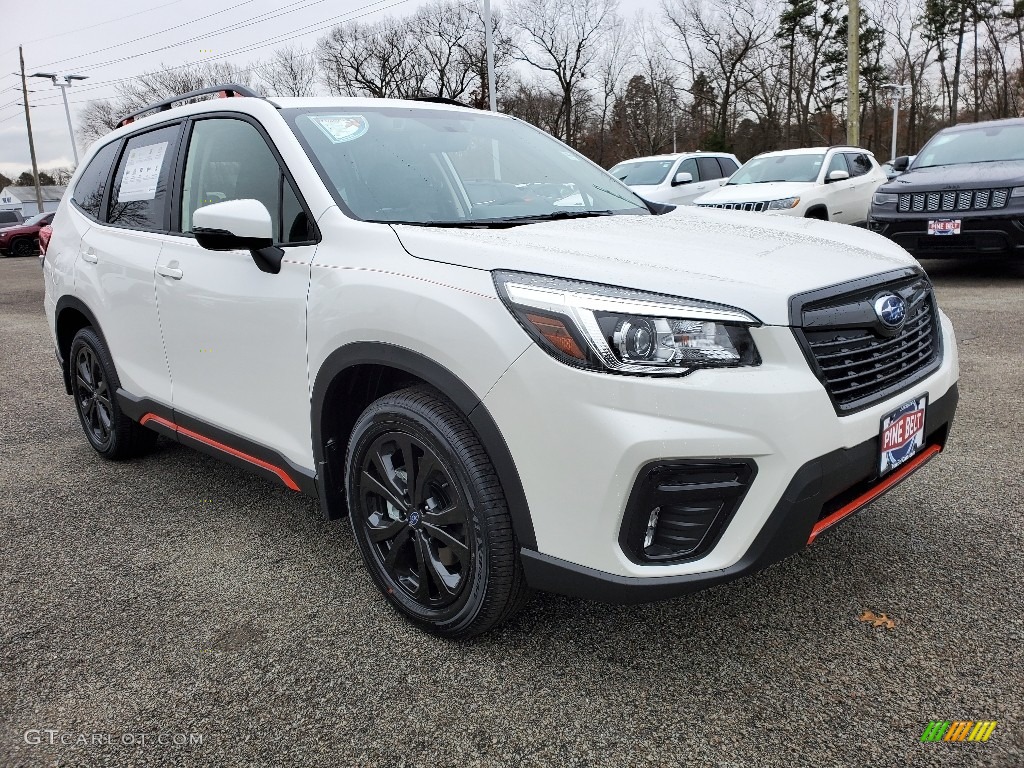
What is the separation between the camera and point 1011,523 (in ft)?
10.1

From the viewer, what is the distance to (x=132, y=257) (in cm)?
350

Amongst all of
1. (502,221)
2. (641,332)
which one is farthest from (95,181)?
(641,332)

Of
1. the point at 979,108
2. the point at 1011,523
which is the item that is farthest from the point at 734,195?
the point at 979,108

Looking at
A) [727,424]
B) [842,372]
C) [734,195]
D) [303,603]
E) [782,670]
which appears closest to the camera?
[727,424]

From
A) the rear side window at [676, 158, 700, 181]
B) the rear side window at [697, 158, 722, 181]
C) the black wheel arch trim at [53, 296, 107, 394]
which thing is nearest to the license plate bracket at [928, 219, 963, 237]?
the rear side window at [676, 158, 700, 181]

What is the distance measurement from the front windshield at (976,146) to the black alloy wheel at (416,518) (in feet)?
29.4

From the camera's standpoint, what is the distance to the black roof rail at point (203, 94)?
3.30 metres

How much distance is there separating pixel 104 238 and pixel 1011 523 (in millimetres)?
4075

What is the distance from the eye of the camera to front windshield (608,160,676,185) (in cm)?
1337

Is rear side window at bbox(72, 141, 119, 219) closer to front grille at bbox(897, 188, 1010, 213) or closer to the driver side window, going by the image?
the driver side window

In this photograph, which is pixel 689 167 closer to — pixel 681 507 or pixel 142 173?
pixel 142 173

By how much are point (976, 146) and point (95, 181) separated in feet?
30.5

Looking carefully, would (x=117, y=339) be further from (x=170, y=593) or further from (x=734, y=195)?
(x=734, y=195)

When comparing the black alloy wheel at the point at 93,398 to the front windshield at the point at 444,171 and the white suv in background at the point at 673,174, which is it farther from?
the white suv in background at the point at 673,174
